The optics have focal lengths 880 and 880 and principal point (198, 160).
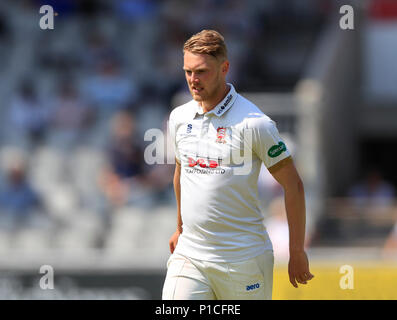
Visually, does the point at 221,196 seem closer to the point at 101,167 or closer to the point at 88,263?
the point at 88,263

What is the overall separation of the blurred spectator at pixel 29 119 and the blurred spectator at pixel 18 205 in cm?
186

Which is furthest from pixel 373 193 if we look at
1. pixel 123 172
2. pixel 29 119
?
pixel 29 119

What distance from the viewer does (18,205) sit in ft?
37.0

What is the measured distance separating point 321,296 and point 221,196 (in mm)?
3182

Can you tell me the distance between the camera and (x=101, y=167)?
12273mm

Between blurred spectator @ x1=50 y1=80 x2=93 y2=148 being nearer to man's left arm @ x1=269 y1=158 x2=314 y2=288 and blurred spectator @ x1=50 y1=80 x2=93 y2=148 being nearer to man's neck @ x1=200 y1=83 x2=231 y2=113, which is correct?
man's neck @ x1=200 y1=83 x2=231 y2=113

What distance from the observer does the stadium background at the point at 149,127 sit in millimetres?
9602

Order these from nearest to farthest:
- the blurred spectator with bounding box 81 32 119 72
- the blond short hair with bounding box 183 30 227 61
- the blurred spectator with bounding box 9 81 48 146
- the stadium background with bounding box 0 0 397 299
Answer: the blond short hair with bounding box 183 30 227 61 < the stadium background with bounding box 0 0 397 299 < the blurred spectator with bounding box 9 81 48 146 < the blurred spectator with bounding box 81 32 119 72

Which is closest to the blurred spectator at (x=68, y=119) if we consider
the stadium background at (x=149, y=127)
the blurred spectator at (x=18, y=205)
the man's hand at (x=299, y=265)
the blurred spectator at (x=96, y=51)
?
the stadium background at (x=149, y=127)

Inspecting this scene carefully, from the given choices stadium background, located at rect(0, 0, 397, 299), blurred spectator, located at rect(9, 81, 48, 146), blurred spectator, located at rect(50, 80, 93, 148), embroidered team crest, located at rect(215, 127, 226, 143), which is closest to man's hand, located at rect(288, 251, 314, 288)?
embroidered team crest, located at rect(215, 127, 226, 143)

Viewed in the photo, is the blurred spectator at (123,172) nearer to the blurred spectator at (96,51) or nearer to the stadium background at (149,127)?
the stadium background at (149,127)

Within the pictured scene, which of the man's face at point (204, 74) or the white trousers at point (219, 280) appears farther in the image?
the white trousers at point (219, 280)

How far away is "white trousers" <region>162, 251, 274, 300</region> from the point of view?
15.1 ft
